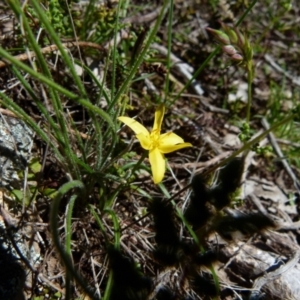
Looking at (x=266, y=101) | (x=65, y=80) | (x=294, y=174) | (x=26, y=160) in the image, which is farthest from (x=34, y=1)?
(x=266, y=101)

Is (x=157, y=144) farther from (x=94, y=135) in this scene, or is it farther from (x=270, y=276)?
(x=270, y=276)

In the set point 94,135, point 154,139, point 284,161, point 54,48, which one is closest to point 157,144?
point 154,139

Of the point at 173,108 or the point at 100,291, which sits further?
the point at 173,108

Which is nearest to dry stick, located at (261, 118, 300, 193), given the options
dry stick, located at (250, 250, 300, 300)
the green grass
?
the green grass

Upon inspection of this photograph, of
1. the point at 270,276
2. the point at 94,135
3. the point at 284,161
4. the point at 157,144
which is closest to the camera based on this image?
the point at 157,144

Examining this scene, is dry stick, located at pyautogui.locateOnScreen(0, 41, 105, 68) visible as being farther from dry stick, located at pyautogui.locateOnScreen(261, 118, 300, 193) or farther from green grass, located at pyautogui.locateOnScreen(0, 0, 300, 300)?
dry stick, located at pyautogui.locateOnScreen(261, 118, 300, 193)

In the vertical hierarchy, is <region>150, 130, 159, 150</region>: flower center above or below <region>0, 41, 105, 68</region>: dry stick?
above

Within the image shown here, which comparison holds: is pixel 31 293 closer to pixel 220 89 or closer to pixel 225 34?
pixel 225 34

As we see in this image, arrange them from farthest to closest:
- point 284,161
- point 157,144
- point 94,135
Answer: point 284,161 → point 94,135 → point 157,144
